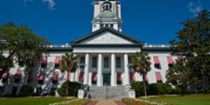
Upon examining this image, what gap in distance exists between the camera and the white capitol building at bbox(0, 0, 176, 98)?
49188 millimetres

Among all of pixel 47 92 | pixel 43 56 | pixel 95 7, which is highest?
pixel 95 7

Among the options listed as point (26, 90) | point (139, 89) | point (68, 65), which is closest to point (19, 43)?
point (26, 90)

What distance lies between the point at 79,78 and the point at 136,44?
43.4ft

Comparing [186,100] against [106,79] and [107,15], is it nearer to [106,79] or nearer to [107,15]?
[106,79]

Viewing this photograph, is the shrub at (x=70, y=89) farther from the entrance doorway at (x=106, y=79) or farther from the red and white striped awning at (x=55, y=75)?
the entrance doorway at (x=106, y=79)

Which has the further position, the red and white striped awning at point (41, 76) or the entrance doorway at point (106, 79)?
the entrance doorway at point (106, 79)

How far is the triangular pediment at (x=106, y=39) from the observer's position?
164 feet

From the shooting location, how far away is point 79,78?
165ft

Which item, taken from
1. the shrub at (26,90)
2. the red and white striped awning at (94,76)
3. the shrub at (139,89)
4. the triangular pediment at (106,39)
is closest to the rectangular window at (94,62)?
the red and white striped awning at (94,76)

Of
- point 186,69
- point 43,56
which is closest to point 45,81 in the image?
point 43,56

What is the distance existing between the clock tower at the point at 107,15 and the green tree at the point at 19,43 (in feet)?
90.6

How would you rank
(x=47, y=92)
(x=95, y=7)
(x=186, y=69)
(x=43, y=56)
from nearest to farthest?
1. (x=186, y=69)
2. (x=47, y=92)
3. (x=43, y=56)
4. (x=95, y=7)

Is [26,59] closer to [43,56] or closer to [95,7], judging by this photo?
[43,56]

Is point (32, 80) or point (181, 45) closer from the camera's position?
point (181, 45)
